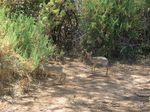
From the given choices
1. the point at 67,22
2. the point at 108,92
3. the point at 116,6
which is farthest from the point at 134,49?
the point at 108,92

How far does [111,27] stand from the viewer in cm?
709

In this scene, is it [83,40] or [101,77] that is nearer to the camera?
[101,77]

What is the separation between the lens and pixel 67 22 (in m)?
7.56

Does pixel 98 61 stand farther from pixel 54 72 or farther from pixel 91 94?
pixel 91 94

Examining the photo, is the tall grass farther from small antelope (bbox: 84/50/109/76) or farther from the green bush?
the green bush

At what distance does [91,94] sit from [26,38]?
138 cm

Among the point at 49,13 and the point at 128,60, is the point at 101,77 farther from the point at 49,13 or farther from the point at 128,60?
the point at 49,13

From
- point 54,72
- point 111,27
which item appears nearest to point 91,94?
point 54,72

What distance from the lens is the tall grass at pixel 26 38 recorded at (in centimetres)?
603

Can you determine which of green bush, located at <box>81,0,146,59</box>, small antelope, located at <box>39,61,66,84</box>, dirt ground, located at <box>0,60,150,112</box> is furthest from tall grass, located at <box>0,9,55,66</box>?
green bush, located at <box>81,0,146,59</box>

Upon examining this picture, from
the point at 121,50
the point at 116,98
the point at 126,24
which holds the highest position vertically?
the point at 126,24

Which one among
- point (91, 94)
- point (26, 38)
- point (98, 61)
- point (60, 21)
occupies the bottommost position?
point (91, 94)

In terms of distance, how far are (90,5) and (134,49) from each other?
113 centimetres

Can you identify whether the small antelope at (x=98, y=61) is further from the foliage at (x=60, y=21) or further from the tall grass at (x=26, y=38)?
the tall grass at (x=26, y=38)
